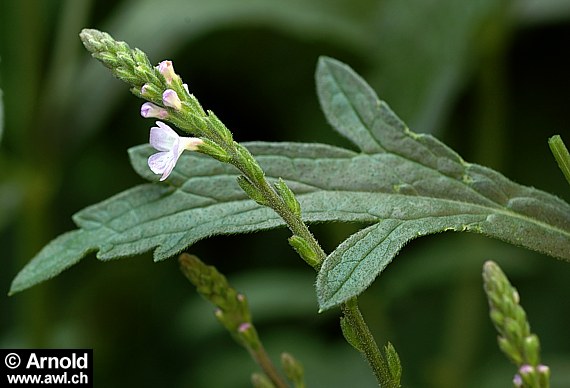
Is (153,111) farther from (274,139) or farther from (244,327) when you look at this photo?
(274,139)

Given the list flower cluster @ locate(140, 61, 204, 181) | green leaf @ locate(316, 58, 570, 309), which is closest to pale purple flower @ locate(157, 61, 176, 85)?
flower cluster @ locate(140, 61, 204, 181)

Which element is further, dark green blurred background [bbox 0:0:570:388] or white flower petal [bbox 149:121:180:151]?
dark green blurred background [bbox 0:0:570:388]

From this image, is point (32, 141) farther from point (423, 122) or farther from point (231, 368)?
point (423, 122)

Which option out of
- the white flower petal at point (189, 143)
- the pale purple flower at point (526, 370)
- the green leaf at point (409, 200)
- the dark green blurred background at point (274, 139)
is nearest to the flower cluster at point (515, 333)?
the pale purple flower at point (526, 370)

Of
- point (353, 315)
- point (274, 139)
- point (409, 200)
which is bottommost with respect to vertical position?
point (353, 315)

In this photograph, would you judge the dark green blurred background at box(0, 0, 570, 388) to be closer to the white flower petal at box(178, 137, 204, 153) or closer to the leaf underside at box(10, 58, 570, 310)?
the leaf underside at box(10, 58, 570, 310)

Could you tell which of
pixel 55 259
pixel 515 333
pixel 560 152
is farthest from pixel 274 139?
pixel 515 333
